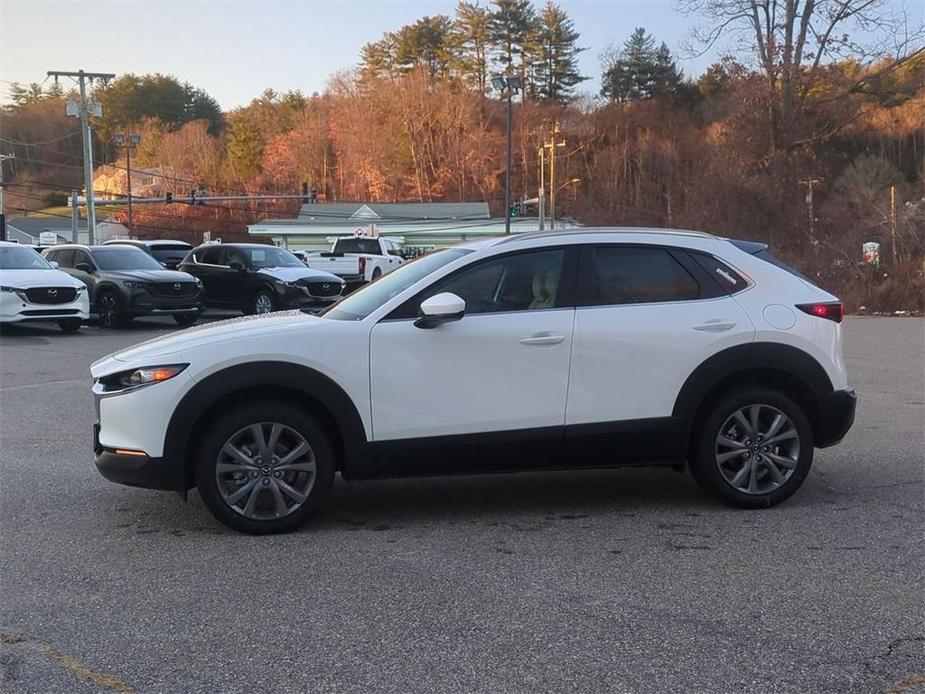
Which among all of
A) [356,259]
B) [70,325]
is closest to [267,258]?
[70,325]

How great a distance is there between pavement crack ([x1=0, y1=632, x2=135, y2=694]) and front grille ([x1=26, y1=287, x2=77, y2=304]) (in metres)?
14.3

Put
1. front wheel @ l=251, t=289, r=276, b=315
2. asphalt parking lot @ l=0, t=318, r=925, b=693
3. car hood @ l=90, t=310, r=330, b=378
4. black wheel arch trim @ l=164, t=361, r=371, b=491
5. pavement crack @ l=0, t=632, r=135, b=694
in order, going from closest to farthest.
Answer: pavement crack @ l=0, t=632, r=135, b=694 → asphalt parking lot @ l=0, t=318, r=925, b=693 → black wheel arch trim @ l=164, t=361, r=371, b=491 → car hood @ l=90, t=310, r=330, b=378 → front wheel @ l=251, t=289, r=276, b=315

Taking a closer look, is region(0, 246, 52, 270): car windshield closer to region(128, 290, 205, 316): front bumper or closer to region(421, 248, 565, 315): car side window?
region(128, 290, 205, 316): front bumper

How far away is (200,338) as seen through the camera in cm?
532

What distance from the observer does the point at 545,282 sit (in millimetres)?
5562

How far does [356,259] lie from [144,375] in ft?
93.1

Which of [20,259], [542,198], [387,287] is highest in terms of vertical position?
[542,198]

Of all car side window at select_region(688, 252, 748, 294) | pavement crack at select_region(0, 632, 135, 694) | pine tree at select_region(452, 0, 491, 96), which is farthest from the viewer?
pine tree at select_region(452, 0, 491, 96)

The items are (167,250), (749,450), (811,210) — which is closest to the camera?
(749,450)

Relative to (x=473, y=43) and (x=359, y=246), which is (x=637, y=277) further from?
(x=473, y=43)

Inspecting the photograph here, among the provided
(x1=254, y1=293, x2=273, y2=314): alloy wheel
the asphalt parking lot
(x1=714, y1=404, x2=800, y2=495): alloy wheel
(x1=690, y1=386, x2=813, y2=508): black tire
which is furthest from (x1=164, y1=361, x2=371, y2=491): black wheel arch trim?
(x1=254, y1=293, x2=273, y2=314): alloy wheel

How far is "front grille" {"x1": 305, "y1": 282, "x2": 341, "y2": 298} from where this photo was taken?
20703mm

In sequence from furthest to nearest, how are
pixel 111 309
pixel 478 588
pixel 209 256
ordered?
pixel 209 256 → pixel 111 309 → pixel 478 588

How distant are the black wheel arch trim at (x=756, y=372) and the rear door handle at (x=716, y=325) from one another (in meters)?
0.13
